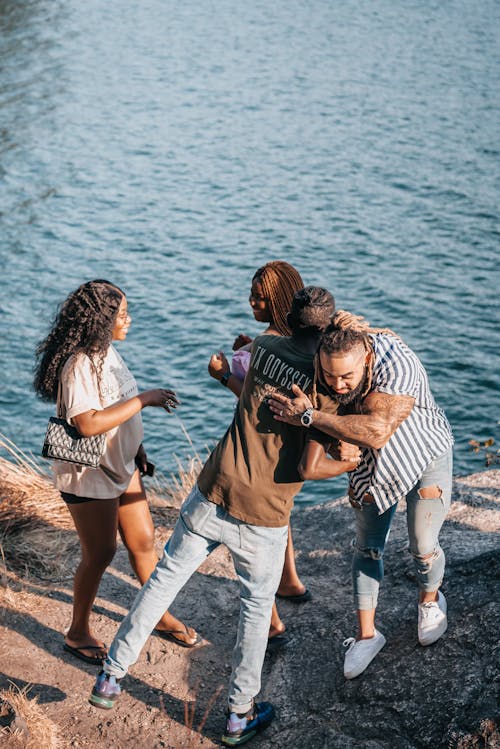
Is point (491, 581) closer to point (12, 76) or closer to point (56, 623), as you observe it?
point (56, 623)

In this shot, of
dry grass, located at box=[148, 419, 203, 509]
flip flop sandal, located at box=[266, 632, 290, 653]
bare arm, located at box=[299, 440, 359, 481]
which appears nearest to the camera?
bare arm, located at box=[299, 440, 359, 481]

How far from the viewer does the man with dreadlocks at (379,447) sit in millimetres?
3910

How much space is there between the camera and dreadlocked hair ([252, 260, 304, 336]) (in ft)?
15.3

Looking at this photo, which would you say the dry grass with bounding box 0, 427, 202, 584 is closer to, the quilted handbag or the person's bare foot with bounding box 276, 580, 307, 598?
the person's bare foot with bounding box 276, 580, 307, 598

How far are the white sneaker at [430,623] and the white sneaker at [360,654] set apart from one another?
0.22m

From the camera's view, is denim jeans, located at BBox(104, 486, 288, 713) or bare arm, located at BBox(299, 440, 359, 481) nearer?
bare arm, located at BBox(299, 440, 359, 481)

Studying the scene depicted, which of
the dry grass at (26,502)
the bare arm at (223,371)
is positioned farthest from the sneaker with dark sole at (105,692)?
the dry grass at (26,502)

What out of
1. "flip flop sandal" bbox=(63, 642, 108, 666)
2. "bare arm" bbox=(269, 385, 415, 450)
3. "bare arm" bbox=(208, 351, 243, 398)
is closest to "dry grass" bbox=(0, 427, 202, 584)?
"flip flop sandal" bbox=(63, 642, 108, 666)

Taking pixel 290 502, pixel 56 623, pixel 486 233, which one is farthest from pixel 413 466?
pixel 486 233

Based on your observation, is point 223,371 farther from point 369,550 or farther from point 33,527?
point 33,527

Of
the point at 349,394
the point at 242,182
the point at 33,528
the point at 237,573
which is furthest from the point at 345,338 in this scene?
the point at 242,182

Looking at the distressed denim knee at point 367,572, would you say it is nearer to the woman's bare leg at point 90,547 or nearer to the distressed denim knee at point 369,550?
the distressed denim knee at point 369,550

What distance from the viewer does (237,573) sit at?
4238 mm

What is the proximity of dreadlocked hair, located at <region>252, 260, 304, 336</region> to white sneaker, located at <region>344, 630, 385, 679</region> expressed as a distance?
64.9 inches
